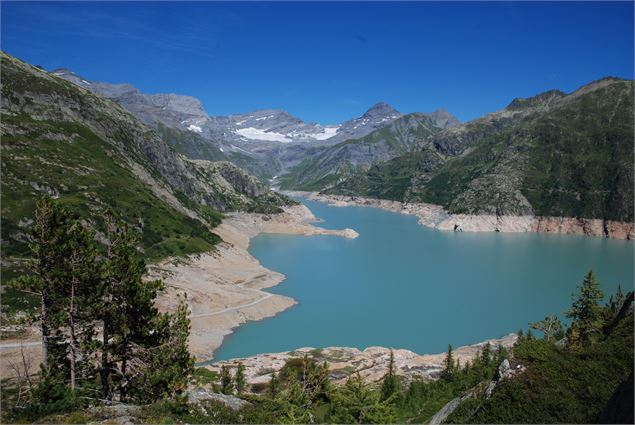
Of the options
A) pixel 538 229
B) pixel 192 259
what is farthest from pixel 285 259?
pixel 538 229

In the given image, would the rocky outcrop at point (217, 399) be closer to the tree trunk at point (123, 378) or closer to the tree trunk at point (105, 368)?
the tree trunk at point (123, 378)

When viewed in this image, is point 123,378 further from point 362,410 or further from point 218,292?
point 218,292

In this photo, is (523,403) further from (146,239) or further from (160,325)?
(146,239)

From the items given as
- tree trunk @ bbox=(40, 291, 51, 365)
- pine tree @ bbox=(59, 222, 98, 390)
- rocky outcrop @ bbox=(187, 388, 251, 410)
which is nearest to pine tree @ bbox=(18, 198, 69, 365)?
tree trunk @ bbox=(40, 291, 51, 365)

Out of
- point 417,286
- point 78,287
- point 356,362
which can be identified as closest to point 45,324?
point 78,287

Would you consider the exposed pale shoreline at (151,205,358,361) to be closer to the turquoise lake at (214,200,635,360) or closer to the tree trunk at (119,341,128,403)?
the turquoise lake at (214,200,635,360)

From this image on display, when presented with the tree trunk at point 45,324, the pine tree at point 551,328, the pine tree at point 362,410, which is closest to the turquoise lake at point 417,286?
the pine tree at point 551,328

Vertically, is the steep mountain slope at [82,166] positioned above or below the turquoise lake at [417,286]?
above
